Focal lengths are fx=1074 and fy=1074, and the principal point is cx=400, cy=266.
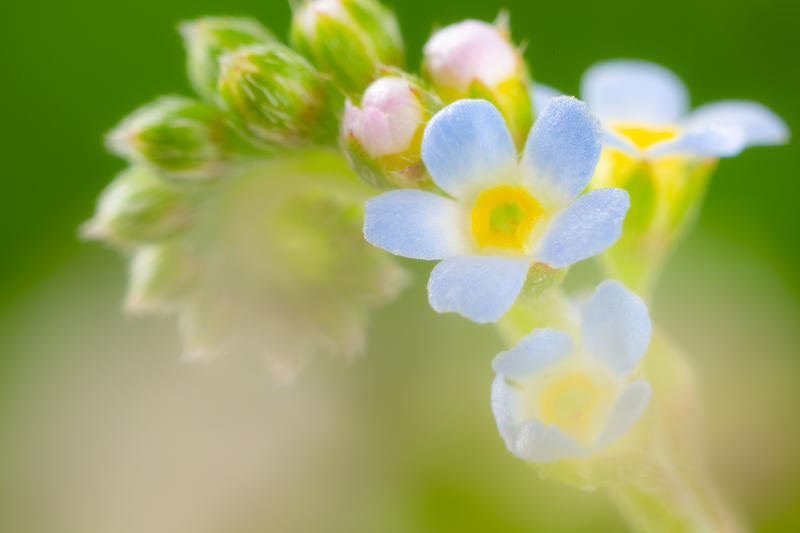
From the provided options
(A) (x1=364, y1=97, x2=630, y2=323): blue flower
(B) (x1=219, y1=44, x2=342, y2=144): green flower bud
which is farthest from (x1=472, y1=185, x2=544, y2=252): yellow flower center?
(B) (x1=219, y1=44, x2=342, y2=144): green flower bud

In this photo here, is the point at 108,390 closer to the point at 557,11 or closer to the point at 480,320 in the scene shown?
the point at 557,11

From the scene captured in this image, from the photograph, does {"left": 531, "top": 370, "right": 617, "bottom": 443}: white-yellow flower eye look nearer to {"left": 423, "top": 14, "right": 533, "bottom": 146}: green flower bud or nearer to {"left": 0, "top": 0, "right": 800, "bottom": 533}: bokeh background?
{"left": 423, "top": 14, "right": 533, "bottom": 146}: green flower bud

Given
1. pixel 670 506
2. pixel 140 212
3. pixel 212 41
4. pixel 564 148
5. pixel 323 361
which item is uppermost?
pixel 212 41

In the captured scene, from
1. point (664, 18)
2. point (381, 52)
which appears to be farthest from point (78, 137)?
point (381, 52)

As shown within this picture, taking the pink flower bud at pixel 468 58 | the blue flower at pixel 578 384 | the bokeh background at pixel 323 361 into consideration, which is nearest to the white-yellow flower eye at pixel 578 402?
the blue flower at pixel 578 384

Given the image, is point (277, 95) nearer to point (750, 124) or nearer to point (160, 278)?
point (160, 278)

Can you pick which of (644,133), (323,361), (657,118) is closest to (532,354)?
(644,133)
